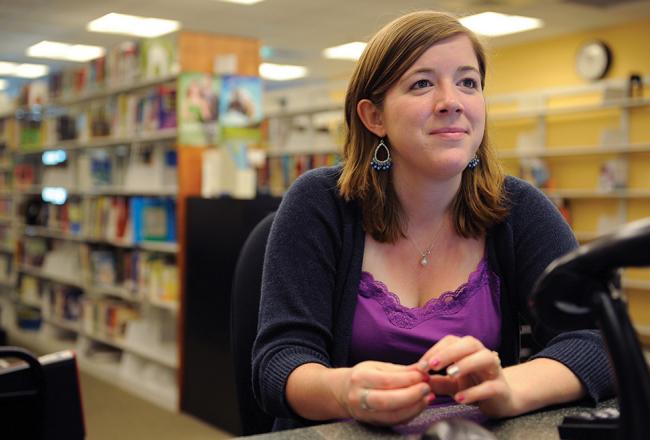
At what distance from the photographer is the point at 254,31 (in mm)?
8609

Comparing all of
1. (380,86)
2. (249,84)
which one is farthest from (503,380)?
(249,84)

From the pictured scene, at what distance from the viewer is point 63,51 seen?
9.80m

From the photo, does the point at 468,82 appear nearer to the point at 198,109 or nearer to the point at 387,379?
the point at 387,379

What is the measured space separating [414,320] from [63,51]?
965cm

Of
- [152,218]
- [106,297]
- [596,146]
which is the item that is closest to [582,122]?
[596,146]

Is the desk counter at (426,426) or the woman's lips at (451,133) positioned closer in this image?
the desk counter at (426,426)

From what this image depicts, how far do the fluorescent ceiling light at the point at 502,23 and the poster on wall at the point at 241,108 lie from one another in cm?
382

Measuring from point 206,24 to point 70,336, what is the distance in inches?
153

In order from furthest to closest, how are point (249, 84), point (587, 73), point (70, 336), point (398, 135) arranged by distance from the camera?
point (587, 73) < point (70, 336) < point (249, 84) < point (398, 135)

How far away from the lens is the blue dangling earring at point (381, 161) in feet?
4.25

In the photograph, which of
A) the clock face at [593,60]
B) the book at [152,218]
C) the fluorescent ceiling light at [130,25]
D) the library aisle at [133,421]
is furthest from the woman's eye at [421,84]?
the clock face at [593,60]

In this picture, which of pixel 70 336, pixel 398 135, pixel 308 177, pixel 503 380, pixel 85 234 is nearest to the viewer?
pixel 503 380

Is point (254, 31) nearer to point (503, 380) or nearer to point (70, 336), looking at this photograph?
point (70, 336)

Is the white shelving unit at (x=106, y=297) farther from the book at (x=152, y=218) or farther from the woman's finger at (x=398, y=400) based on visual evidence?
the woman's finger at (x=398, y=400)
